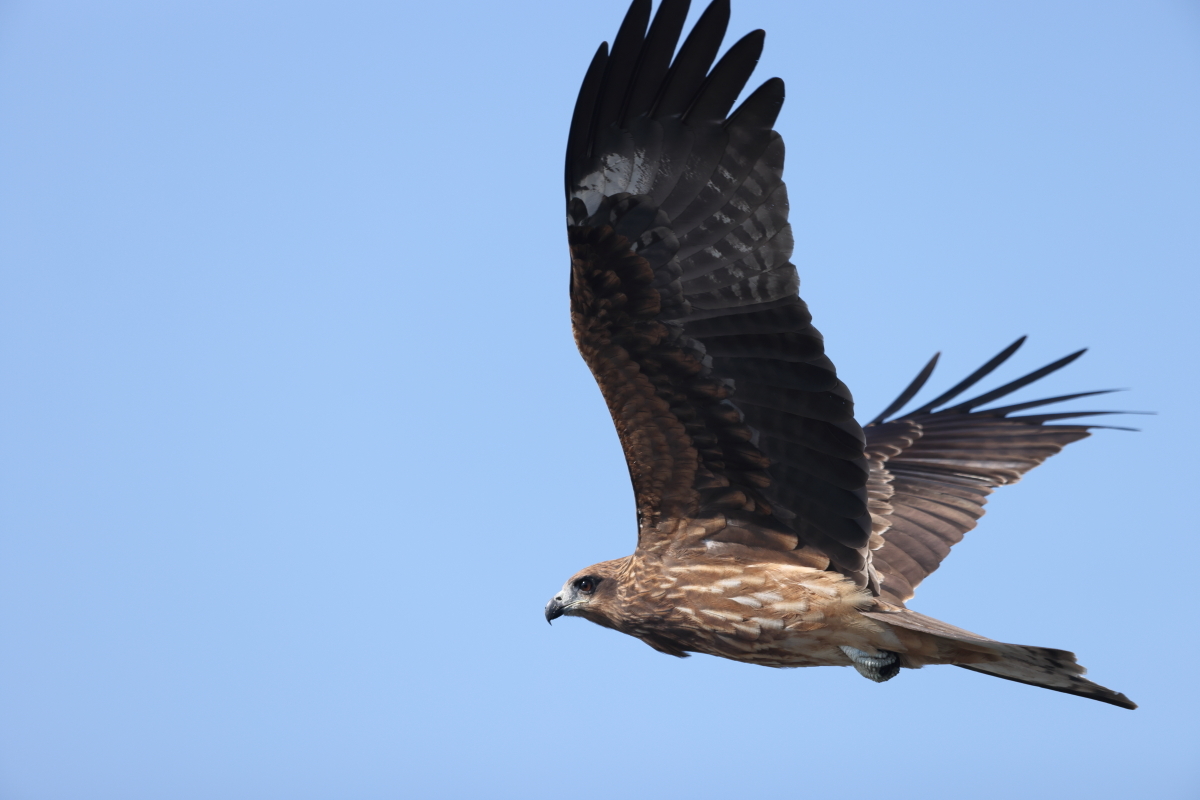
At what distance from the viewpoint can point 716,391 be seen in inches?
261

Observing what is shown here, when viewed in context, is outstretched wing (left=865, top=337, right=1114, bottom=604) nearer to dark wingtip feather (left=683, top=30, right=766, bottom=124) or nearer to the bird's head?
the bird's head

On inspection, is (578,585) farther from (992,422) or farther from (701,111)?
(992,422)

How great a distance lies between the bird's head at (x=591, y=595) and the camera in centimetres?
744

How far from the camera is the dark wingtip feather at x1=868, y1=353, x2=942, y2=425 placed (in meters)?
10.8

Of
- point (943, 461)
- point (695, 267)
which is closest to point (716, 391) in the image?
point (695, 267)

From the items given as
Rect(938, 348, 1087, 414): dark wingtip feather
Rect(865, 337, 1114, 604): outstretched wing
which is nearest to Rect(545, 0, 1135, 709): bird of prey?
Rect(865, 337, 1114, 604): outstretched wing

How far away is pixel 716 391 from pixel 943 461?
12.8ft

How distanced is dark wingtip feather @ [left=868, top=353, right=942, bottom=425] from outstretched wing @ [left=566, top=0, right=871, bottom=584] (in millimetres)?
4042

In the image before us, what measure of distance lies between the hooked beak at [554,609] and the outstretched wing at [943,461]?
7.72 ft

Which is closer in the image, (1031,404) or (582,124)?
(582,124)

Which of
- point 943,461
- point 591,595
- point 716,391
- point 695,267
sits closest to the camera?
point 695,267

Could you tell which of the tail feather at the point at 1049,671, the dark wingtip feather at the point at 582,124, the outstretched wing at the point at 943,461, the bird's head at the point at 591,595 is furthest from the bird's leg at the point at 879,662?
the dark wingtip feather at the point at 582,124

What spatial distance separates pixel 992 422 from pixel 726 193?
16.5ft

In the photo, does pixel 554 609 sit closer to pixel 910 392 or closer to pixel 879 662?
pixel 879 662
